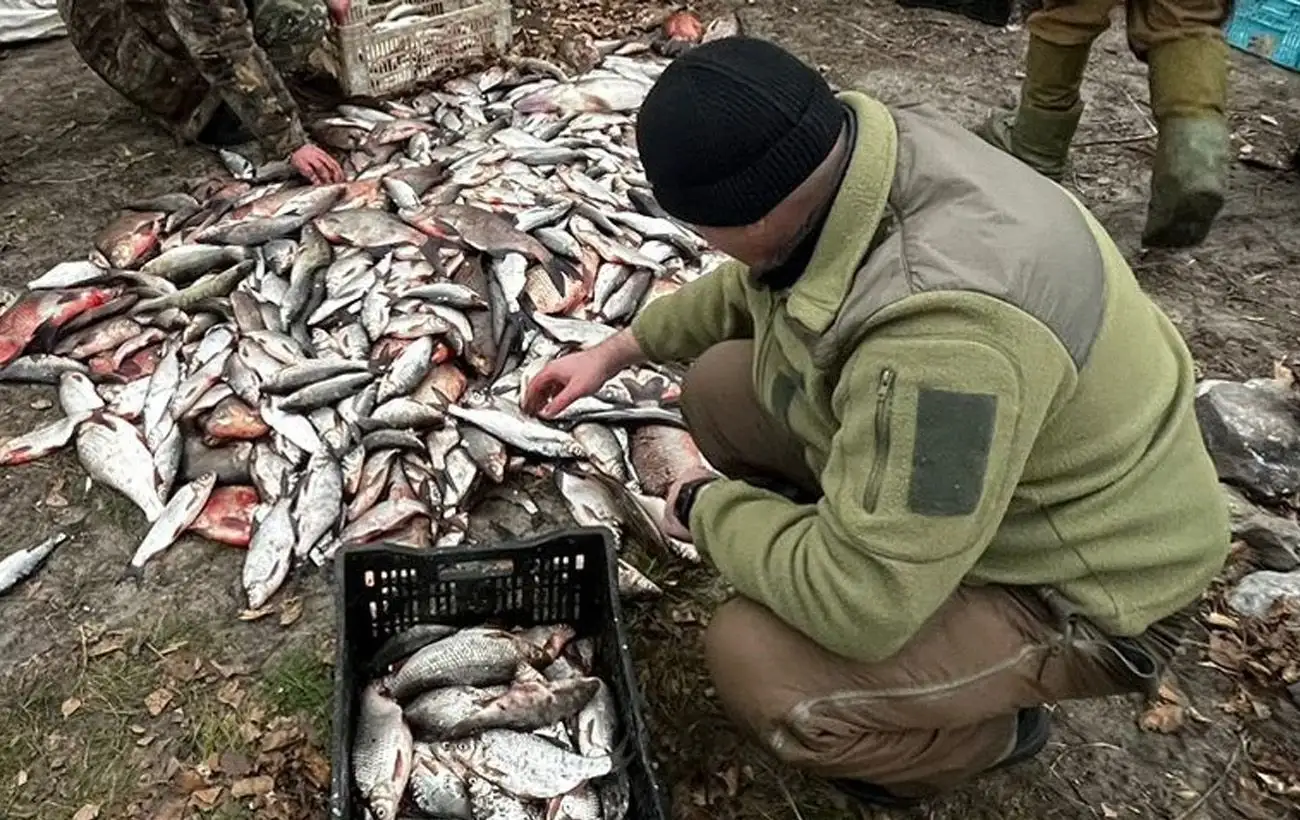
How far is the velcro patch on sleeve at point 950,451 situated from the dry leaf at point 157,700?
6.83 ft

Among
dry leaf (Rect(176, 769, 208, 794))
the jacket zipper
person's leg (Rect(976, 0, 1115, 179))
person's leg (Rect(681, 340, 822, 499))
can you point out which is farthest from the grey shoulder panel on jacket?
person's leg (Rect(976, 0, 1115, 179))

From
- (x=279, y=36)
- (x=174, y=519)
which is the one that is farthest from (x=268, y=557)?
(x=279, y=36)

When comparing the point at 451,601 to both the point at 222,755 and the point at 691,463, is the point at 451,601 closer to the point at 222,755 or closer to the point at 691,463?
the point at 222,755

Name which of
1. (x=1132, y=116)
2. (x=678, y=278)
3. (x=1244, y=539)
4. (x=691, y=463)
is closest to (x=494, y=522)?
(x=691, y=463)

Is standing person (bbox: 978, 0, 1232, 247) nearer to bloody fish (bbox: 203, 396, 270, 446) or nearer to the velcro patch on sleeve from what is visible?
the velcro patch on sleeve

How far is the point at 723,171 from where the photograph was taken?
180 cm

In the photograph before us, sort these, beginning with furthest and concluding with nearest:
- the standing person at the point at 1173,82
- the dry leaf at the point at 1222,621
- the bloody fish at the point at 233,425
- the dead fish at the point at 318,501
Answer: the standing person at the point at 1173,82
the bloody fish at the point at 233,425
the dead fish at the point at 318,501
the dry leaf at the point at 1222,621

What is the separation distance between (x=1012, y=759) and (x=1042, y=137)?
3296mm

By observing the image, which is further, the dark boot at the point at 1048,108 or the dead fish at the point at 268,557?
the dark boot at the point at 1048,108

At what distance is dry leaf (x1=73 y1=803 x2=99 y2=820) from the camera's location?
2715 mm

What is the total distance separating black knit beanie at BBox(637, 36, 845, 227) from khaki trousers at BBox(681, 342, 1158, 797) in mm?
905

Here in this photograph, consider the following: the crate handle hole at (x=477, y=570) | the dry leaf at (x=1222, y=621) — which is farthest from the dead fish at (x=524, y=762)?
the dry leaf at (x=1222, y=621)

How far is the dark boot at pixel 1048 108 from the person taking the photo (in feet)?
16.1

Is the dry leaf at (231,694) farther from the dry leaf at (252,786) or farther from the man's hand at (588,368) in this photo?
the man's hand at (588,368)
